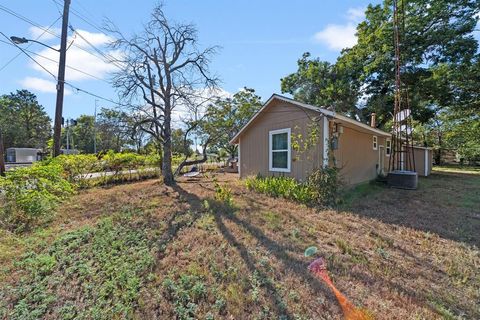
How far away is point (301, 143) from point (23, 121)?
152 ft

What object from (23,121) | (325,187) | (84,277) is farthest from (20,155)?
(325,187)

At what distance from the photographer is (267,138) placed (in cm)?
895

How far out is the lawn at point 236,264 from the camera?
7.65 ft

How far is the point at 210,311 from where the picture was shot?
89.4 inches

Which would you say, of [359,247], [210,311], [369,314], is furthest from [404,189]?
[210,311]

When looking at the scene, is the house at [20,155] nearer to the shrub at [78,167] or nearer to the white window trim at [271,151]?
the shrub at [78,167]

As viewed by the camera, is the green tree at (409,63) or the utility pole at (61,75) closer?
the utility pole at (61,75)

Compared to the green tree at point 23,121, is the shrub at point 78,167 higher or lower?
lower

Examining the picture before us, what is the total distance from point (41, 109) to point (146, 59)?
42.0m

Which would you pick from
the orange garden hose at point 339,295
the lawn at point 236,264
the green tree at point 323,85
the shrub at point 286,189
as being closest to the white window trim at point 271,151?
the shrub at point 286,189

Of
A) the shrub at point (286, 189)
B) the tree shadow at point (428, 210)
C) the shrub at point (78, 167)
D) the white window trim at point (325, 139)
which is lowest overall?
the tree shadow at point (428, 210)

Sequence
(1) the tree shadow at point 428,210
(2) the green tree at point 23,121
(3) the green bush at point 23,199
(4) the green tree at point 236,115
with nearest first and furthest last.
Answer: (3) the green bush at point 23,199, (1) the tree shadow at point 428,210, (4) the green tree at point 236,115, (2) the green tree at point 23,121

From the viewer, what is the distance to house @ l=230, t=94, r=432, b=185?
7004 millimetres

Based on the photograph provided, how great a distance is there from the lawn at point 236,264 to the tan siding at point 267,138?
221cm
